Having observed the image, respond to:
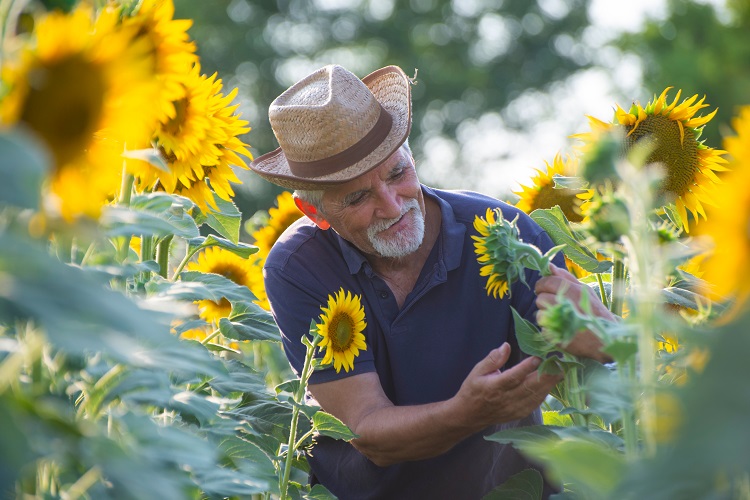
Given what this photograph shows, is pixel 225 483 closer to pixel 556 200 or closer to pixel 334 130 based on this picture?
pixel 334 130

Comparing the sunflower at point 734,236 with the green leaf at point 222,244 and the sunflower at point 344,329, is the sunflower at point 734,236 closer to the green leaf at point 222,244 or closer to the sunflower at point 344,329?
the sunflower at point 344,329

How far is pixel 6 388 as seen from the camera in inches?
29.8

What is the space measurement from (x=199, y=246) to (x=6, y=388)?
1382 millimetres

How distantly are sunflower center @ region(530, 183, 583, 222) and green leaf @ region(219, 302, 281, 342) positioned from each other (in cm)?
69

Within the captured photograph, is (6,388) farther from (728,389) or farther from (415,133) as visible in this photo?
(415,133)

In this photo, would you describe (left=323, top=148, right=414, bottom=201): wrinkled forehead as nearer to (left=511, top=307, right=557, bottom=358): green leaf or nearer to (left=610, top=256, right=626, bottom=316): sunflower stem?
(left=610, top=256, right=626, bottom=316): sunflower stem

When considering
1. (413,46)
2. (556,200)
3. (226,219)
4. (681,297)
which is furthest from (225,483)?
(413,46)

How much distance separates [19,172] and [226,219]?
64.4 inches

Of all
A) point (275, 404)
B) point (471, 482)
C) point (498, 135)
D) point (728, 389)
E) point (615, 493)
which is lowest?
point (498, 135)

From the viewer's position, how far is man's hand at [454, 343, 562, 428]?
1.69 meters

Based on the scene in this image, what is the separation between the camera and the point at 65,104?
0.78 meters

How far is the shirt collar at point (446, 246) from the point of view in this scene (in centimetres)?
235

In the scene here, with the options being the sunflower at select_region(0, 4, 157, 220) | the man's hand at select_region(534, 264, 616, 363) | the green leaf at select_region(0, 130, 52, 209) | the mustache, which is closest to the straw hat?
the mustache

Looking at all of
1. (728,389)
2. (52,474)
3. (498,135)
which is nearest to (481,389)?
(52,474)
